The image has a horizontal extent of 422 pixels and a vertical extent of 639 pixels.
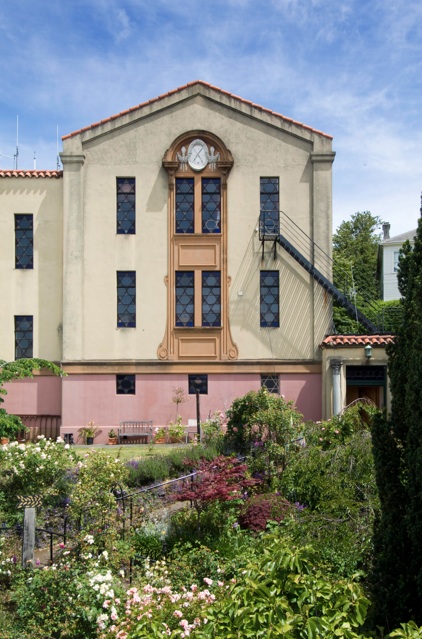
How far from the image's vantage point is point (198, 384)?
80.0ft

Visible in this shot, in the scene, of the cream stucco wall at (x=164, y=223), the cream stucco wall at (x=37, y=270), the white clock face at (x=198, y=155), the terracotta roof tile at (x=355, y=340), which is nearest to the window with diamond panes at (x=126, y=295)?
the cream stucco wall at (x=164, y=223)

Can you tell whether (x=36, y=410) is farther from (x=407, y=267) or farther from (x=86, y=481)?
(x=407, y=267)

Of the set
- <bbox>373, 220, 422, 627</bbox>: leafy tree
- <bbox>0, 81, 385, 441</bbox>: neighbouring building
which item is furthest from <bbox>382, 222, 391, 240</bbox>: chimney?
<bbox>373, 220, 422, 627</bbox>: leafy tree

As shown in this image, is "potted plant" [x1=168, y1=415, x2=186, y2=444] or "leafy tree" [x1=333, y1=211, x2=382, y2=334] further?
"leafy tree" [x1=333, y1=211, x2=382, y2=334]

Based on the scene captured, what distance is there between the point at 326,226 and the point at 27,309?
1206cm

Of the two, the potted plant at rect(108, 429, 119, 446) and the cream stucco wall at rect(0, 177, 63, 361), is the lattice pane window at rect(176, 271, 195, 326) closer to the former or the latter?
the cream stucco wall at rect(0, 177, 63, 361)

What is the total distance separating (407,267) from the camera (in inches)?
324

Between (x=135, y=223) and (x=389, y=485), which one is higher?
(x=135, y=223)

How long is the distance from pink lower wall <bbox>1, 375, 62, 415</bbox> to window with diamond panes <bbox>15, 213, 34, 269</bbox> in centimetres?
457

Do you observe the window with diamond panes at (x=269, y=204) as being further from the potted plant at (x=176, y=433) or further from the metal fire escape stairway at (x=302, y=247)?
the potted plant at (x=176, y=433)

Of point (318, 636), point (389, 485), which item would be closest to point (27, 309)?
point (389, 485)

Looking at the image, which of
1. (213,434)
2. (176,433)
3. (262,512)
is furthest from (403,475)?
(176,433)

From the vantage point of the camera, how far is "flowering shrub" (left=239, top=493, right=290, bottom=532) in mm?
11648

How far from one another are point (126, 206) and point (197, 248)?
128 inches
